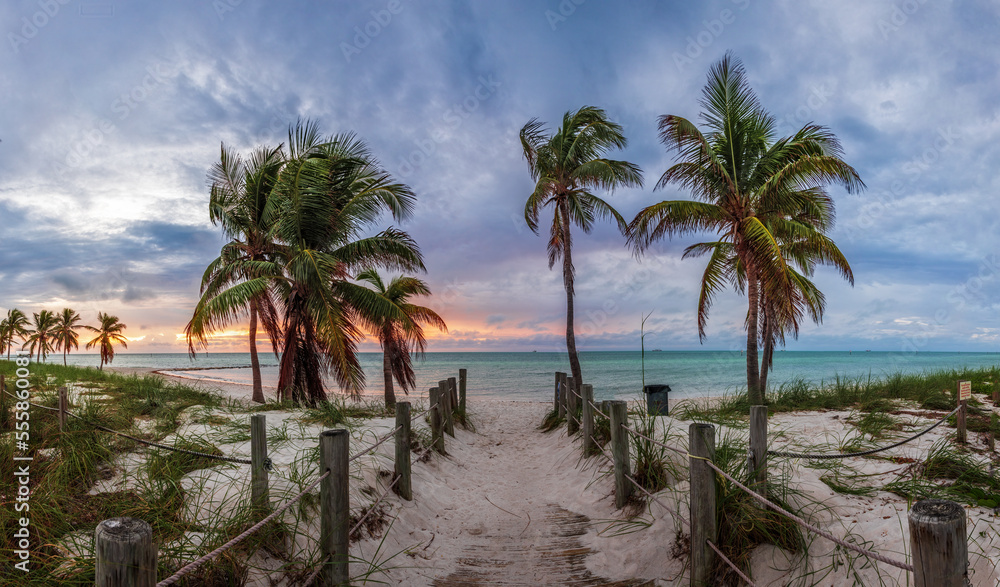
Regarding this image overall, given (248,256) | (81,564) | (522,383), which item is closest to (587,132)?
(248,256)

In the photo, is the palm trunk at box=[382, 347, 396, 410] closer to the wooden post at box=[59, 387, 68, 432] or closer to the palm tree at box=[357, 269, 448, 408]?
the palm tree at box=[357, 269, 448, 408]

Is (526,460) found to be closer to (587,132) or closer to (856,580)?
(856,580)

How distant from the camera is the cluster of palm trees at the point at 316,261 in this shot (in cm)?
987

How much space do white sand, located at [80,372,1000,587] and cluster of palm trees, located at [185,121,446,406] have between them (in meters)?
3.48

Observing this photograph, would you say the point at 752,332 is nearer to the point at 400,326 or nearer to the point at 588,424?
the point at 588,424

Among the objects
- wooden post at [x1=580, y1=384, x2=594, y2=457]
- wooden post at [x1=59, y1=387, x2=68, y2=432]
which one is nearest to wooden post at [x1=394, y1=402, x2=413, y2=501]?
wooden post at [x1=580, y1=384, x2=594, y2=457]

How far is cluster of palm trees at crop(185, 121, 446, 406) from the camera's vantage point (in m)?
9.87

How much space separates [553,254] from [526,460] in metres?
8.30

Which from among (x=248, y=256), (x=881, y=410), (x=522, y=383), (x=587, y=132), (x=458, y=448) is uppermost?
(x=587, y=132)

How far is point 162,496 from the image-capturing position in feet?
11.9

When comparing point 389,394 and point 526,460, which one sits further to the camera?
point 389,394

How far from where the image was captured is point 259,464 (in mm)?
3531

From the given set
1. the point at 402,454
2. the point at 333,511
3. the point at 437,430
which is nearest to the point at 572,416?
the point at 437,430

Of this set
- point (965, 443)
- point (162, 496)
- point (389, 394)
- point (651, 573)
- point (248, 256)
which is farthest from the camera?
point (248, 256)
